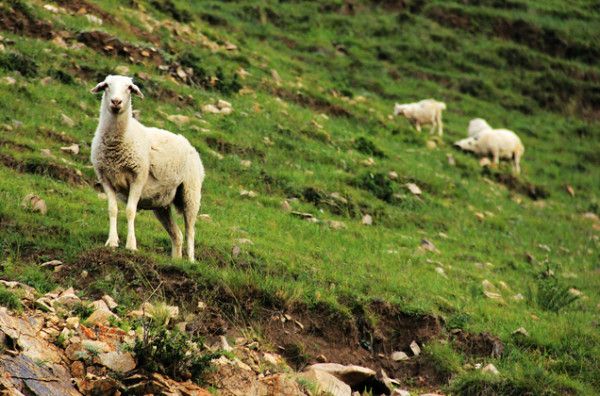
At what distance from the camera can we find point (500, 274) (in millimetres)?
17609

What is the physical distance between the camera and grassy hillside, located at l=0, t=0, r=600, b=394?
39.8 feet

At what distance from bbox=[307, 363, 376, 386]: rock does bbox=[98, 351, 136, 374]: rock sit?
2328 mm

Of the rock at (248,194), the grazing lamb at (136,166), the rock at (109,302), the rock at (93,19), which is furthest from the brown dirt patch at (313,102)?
the rock at (109,302)

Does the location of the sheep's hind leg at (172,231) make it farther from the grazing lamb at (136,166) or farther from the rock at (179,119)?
the rock at (179,119)

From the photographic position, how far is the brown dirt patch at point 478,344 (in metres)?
12.9

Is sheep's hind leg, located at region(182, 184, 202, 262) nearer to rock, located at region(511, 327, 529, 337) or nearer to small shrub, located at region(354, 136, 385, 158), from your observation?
rock, located at region(511, 327, 529, 337)

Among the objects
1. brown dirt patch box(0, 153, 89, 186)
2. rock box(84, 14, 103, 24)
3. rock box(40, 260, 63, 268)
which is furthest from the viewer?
rock box(84, 14, 103, 24)

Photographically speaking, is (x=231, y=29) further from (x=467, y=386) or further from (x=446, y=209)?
(x=467, y=386)

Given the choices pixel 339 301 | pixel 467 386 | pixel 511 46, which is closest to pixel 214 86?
pixel 339 301

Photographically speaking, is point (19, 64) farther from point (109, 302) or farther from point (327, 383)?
point (327, 383)

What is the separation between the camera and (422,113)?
2906cm

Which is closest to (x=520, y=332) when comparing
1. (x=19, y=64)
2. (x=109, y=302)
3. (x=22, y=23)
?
(x=109, y=302)

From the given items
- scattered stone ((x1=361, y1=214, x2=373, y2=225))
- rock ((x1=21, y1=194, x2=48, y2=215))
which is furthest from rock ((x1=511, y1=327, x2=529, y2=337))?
rock ((x1=21, y1=194, x2=48, y2=215))

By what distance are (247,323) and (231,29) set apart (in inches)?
909
